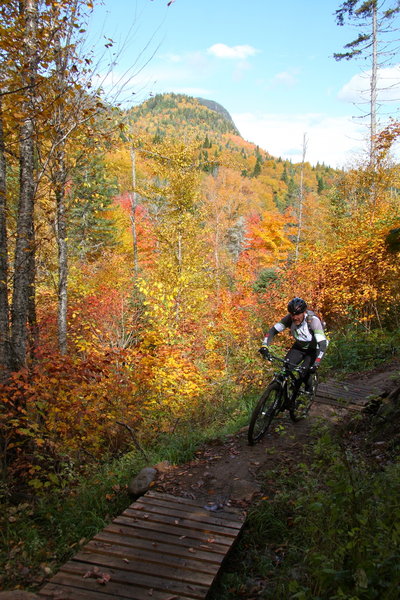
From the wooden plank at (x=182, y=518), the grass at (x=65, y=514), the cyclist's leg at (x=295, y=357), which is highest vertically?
the cyclist's leg at (x=295, y=357)

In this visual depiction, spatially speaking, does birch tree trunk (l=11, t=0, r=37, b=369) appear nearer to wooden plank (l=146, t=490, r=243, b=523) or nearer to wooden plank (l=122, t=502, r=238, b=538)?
wooden plank (l=146, t=490, r=243, b=523)

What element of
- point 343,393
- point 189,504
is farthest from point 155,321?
point 189,504

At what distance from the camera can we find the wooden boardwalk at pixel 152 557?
2.88 m

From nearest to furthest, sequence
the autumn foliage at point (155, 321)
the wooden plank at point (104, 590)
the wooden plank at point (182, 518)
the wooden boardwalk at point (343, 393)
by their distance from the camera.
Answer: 1. the wooden plank at point (104, 590)
2. the wooden plank at point (182, 518)
3. the autumn foliage at point (155, 321)
4. the wooden boardwalk at point (343, 393)

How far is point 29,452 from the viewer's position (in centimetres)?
607

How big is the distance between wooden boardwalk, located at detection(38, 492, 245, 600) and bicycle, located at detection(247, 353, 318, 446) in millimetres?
1697

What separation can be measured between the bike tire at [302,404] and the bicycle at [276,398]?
60 mm

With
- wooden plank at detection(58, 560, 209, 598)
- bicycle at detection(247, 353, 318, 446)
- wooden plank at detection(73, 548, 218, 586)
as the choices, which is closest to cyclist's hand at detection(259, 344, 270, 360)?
bicycle at detection(247, 353, 318, 446)

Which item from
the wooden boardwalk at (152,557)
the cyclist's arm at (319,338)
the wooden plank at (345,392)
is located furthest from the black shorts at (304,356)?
the wooden boardwalk at (152,557)

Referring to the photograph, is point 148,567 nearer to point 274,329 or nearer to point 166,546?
point 166,546

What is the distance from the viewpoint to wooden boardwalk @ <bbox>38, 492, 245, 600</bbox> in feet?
9.46

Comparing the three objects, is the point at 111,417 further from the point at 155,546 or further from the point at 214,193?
the point at 214,193

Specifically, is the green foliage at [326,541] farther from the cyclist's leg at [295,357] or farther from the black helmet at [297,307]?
the black helmet at [297,307]

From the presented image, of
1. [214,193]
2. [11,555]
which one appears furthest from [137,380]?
[214,193]
